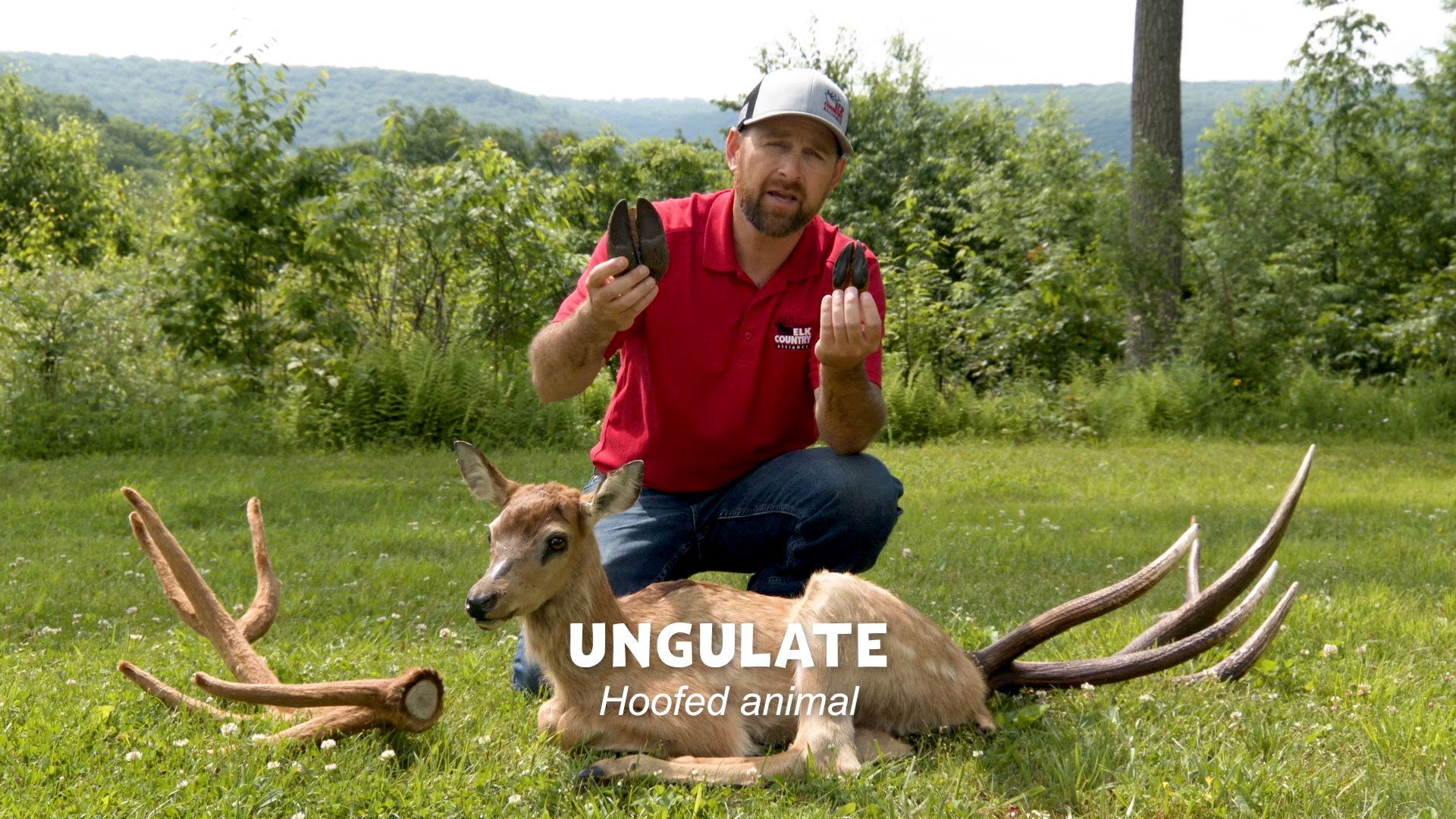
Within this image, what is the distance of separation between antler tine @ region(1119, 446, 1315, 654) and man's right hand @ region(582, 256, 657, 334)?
1996 millimetres

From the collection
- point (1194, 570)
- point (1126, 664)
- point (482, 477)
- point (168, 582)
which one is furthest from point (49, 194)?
point (1126, 664)

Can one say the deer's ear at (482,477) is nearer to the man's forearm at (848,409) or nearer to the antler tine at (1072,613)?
the man's forearm at (848,409)

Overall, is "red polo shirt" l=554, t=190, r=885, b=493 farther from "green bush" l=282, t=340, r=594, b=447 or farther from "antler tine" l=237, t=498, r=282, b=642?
"green bush" l=282, t=340, r=594, b=447

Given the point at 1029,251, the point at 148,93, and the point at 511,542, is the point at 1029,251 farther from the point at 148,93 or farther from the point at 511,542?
the point at 148,93

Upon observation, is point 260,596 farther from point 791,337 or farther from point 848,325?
point 848,325

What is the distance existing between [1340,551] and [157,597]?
646cm

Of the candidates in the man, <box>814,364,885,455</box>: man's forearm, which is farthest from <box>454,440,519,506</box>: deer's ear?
<box>814,364,885,455</box>: man's forearm

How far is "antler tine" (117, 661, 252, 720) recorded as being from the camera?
12.2 feet

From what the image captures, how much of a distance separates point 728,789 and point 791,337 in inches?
73.1

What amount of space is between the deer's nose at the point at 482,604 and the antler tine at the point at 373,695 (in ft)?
1.43

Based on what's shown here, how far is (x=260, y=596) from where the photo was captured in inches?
167

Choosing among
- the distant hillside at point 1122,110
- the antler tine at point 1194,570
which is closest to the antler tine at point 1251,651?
the antler tine at point 1194,570

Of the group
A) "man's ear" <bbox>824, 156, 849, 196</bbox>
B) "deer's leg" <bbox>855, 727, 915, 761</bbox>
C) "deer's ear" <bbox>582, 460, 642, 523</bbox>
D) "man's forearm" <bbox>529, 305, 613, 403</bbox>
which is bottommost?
"deer's leg" <bbox>855, 727, 915, 761</bbox>

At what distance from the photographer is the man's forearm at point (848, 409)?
4191 millimetres
